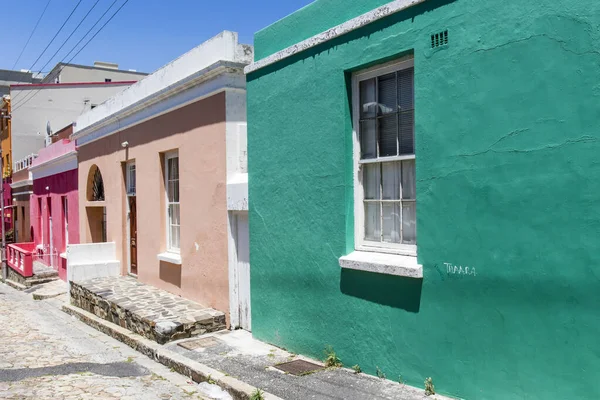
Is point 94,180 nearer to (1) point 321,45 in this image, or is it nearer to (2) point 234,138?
(2) point 234,138

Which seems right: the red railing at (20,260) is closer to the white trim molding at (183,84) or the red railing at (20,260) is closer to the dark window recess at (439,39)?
the white trim molding at (183,84)

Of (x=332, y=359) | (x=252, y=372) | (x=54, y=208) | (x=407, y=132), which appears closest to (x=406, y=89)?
(x=407, y=132)

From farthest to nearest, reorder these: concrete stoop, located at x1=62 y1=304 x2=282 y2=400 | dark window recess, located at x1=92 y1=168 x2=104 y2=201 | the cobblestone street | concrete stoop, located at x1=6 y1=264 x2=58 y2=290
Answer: concrete stoop, located at x1=6 y1=264 x2=58 y2=290
dark window recess, located at x1=92 y1=168 x2=104 y2=201
the cobblestone street
concrete stoop, located at x1=62 y1=304 x2=282 y2=400

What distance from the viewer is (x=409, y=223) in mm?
5512

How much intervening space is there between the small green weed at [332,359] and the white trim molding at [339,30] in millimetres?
3510

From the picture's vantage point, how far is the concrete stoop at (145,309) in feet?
26.7

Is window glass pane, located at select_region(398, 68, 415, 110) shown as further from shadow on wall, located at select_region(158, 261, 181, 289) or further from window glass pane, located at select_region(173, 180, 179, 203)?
window glass pane, located at select_region(173, 180, 179, 203)

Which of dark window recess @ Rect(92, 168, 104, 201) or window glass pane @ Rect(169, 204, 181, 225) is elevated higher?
dark window recess @ Rect(92, 168, 104, 201)

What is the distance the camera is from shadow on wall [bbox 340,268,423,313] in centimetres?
523

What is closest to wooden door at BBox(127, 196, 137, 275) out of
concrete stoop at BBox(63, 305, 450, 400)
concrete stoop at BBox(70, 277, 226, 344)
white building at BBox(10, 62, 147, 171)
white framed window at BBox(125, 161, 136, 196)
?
white framed window at BBox(125, 161, 136, 196)

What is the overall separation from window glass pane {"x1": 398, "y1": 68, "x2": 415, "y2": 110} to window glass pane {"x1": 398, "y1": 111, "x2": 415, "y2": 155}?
0.08 metres

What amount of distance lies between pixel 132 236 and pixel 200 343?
5.87m

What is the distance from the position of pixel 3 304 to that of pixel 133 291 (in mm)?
6108

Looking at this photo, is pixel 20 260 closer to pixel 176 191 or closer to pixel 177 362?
pixel 176 191
